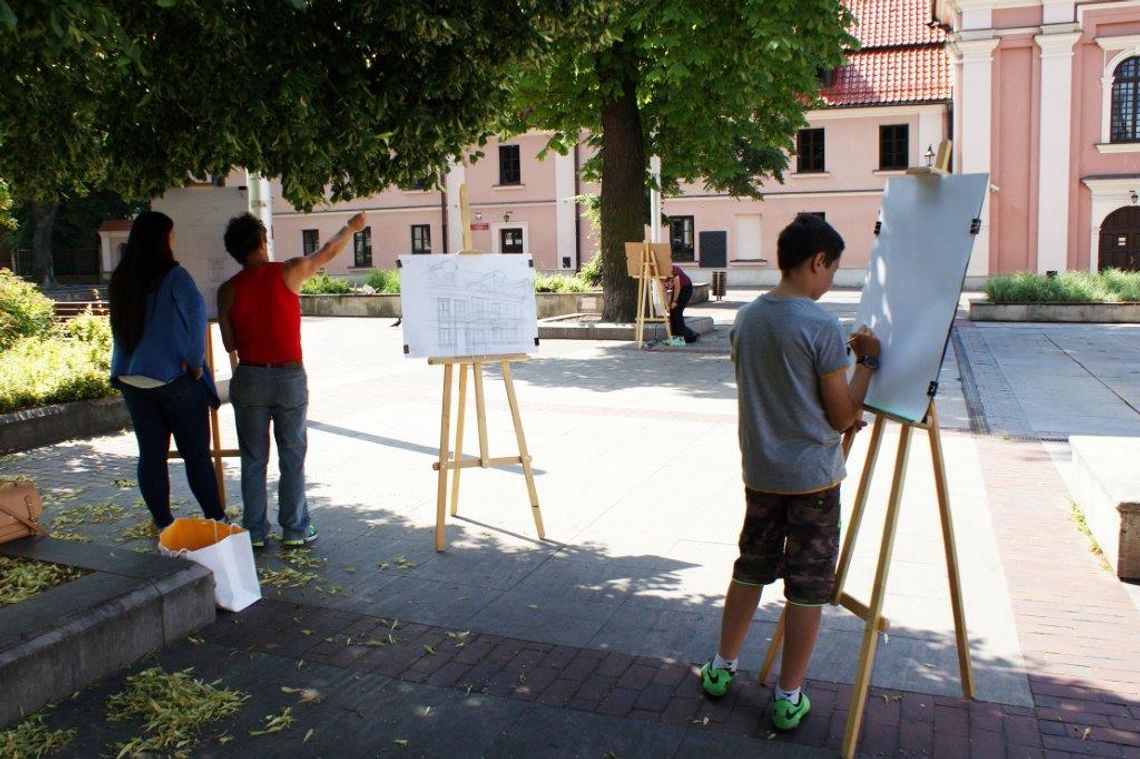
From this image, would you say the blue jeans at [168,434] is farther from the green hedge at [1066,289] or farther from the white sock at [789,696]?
the green hedge at [1066,289]

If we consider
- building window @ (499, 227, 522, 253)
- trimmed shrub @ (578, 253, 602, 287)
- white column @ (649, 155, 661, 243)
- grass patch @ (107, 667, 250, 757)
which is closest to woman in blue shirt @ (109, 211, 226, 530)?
grass patch @ (107, 667, 250, 757)

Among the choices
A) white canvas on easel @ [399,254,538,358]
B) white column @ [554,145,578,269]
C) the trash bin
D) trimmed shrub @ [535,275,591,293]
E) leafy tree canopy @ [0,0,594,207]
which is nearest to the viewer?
leafy tree canopy @ [0,0,594,207]

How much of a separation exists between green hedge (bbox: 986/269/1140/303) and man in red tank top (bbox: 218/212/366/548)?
2023 cm

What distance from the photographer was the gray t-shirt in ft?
11.6

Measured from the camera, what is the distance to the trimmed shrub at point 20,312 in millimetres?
13389

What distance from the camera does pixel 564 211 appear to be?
42.2 metres

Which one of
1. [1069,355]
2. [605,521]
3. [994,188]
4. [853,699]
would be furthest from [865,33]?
[853,699]

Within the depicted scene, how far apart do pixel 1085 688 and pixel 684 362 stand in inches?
433

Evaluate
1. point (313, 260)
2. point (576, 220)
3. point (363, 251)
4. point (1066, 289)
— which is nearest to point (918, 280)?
point (313, 260)

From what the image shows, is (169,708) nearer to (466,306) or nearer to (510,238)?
(466,306)

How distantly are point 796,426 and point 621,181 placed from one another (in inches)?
601

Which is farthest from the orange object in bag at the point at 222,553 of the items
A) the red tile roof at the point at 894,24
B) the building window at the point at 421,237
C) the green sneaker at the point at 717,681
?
the building window at the point at 421,237

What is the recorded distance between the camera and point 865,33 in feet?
136

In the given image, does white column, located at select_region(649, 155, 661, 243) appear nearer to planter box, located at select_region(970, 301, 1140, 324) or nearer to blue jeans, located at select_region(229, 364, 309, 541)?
planter box, located at select_region(970, 301, 1140, 324)
